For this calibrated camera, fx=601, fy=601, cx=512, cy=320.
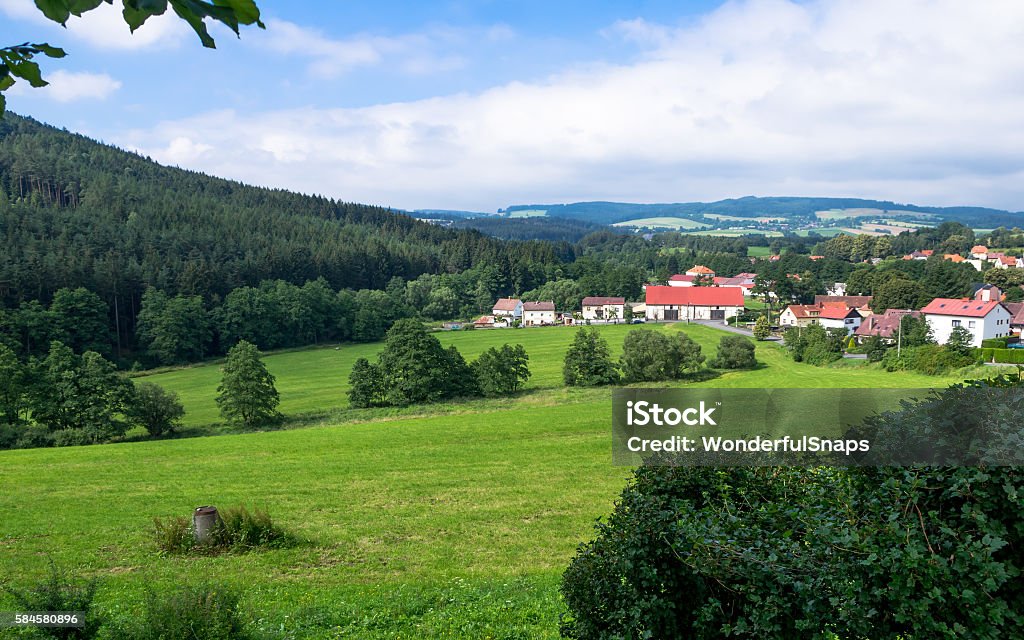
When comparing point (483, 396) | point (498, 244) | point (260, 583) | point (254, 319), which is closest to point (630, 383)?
point (483, 396)

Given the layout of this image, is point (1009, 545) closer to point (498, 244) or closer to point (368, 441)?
point (368, 441)

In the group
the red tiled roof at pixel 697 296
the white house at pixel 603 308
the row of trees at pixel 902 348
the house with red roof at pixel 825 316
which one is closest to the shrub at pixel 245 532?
the row of trees at pixel 902 348

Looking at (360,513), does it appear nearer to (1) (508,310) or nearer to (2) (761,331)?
(2) (761,331)

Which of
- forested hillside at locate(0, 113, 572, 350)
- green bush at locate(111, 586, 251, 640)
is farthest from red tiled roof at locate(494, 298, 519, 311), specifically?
green bush at locate(111, 586, 251, 640)

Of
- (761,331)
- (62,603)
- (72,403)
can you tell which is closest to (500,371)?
(72,403)

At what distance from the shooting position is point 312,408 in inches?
1689

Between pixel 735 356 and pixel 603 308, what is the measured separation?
50.9m

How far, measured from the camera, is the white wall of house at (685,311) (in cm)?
10081

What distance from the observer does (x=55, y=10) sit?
200cm

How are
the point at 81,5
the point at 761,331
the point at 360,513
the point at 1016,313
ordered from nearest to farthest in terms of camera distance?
the point at 81,5, the point at 360,513, the point at 1016,313, the point at 761,331

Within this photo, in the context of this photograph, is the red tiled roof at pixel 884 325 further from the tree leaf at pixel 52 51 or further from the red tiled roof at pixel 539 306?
the tree leaf at pixel 52 51

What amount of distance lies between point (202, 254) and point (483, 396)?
73.3m

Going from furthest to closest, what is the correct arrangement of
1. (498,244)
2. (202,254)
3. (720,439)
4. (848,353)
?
(498,244) → (202,254) → (848,353) → (720,439)

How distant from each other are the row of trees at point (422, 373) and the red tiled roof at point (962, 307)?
46197mm
